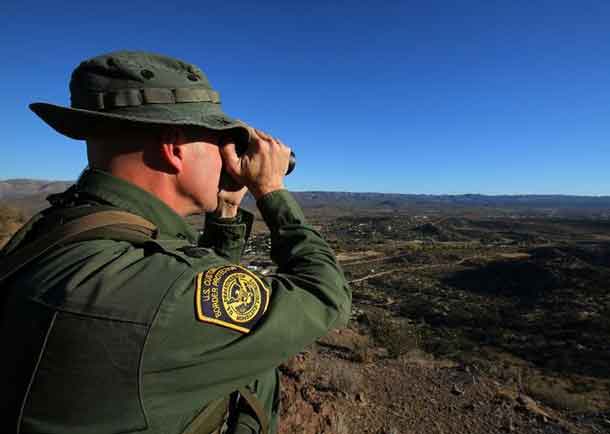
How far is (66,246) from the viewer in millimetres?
962

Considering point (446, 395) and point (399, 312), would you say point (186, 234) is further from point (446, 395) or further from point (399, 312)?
point (399, 312)

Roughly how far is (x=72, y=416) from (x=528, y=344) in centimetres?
1577

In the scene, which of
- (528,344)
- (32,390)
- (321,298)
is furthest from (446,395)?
(528,344)

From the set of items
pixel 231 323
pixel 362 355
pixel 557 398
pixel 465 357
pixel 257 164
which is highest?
pixel 257 164

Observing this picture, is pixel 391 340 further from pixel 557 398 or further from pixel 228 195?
pixel 228 195

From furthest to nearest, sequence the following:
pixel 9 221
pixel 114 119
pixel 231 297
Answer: pixel 9 221
pixel 114 119
pixel 231 297

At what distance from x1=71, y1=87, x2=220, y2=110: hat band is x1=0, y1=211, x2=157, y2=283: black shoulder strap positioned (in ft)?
1.12

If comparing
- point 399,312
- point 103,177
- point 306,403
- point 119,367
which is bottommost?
point 399,312

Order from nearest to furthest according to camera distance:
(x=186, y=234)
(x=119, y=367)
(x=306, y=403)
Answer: (x=119, y=367) → (x=186, y=234) → (x=306, y=403)

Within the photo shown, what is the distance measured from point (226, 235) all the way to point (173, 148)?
63cm

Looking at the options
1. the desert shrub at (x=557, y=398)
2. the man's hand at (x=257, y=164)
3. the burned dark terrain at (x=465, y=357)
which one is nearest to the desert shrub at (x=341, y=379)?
the burned dark terrain at (x=465, y=357)

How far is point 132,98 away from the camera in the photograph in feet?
3.81

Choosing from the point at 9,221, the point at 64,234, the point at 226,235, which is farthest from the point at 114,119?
the point at 9,221

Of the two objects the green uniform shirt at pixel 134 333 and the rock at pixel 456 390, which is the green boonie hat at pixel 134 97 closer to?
the green uniform shirt at pixel 134 333
